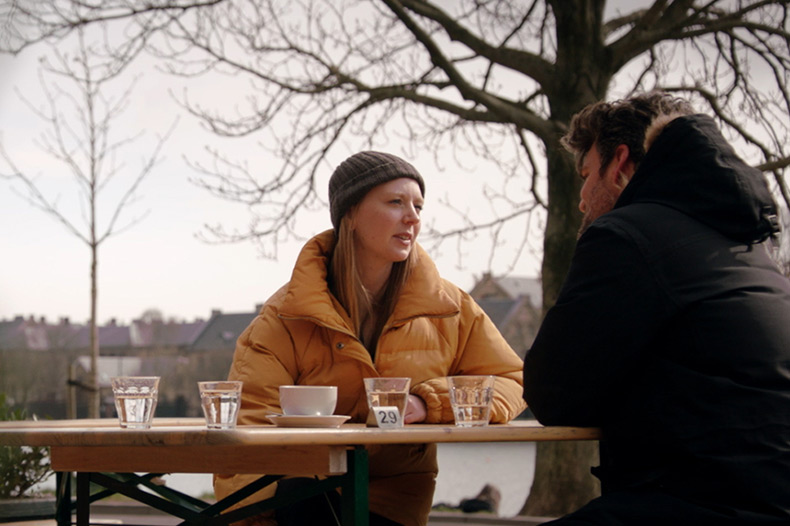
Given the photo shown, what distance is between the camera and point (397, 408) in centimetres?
220

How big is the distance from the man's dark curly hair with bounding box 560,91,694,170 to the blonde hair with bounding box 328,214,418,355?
0.81 meters

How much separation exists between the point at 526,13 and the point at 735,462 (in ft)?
20.8

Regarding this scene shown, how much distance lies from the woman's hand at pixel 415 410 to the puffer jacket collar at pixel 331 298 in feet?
1.10

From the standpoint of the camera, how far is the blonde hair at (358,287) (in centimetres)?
301

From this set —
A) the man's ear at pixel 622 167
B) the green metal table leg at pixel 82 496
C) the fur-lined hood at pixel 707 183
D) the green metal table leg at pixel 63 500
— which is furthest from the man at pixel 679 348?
the green metal table leg at pixel 63 500

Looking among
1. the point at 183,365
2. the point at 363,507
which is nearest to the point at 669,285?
the point at 363,507

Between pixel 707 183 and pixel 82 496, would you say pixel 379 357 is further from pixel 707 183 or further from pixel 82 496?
pixel 707 183

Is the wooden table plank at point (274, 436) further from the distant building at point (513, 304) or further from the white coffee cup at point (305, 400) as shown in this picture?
the distant building at point (513, 304)

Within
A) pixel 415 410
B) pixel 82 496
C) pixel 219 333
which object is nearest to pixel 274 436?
pixel 415 410

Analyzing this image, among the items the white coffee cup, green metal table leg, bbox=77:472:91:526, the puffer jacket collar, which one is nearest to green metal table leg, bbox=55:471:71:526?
green metal table leg, bbox=77:472:91:526

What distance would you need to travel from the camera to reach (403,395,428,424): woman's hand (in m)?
2.52

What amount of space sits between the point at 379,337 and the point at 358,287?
0.24 m

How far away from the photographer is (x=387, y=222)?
3100mm

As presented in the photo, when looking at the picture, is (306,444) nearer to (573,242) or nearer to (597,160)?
(597,160)
